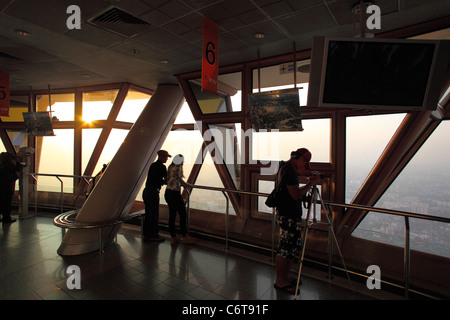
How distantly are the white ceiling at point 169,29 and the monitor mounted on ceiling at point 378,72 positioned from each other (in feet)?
2.81

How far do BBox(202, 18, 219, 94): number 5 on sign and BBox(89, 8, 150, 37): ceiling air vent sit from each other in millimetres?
917

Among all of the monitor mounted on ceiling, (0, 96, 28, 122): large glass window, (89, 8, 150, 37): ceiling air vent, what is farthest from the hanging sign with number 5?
the monitor mounted on ceiling

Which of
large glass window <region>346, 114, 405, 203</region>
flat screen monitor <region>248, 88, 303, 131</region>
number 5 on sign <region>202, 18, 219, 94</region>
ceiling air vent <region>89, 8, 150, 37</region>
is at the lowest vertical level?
large glass window <region>346, 114, 405, 203</region>

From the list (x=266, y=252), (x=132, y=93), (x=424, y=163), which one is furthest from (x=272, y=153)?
(x=132, y=93)

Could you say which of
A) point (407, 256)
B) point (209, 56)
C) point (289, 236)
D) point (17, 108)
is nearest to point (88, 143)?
point (17, 108)

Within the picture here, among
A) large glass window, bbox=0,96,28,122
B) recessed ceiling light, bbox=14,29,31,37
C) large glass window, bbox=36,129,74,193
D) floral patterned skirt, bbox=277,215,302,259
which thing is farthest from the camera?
large glass window, bbox=0,96,28,122

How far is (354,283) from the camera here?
329 cm

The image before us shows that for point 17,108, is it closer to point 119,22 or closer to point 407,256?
point 119,22

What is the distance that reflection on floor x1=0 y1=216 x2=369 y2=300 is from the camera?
10.2ft

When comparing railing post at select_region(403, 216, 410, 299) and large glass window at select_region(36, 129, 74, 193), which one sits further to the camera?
large glass window at select_region(36, 129, 74, 193)

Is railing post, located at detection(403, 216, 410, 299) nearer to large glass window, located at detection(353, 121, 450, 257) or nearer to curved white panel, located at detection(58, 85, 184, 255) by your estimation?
large glass window, located at detection(353, 121, 450, 257)
